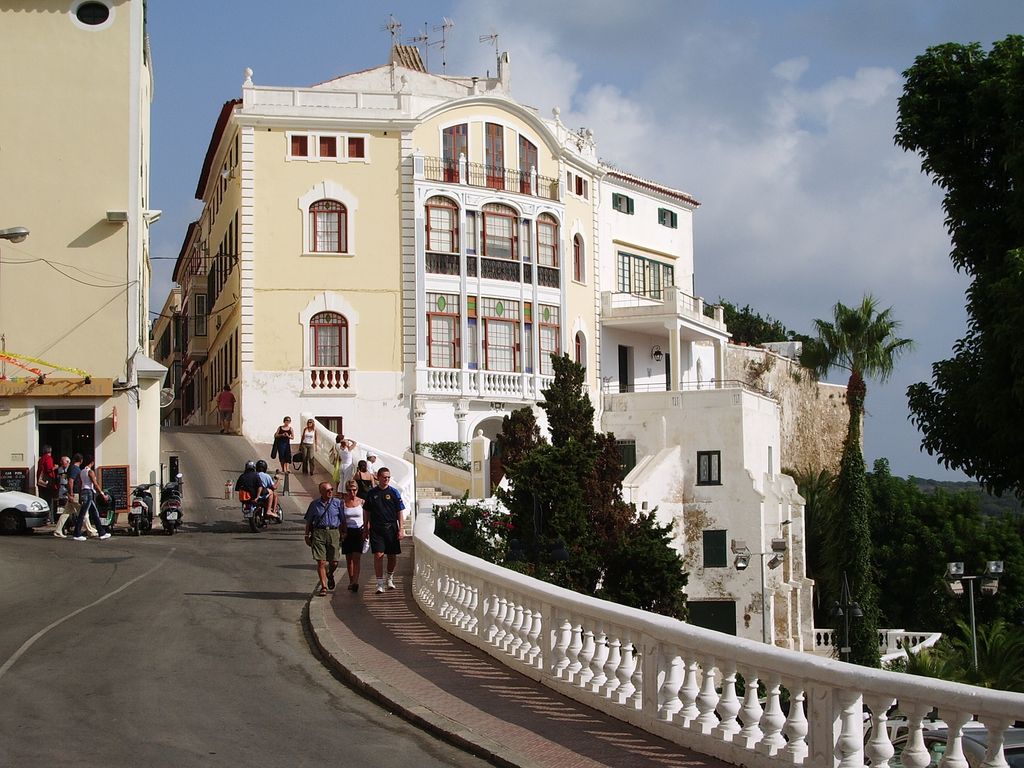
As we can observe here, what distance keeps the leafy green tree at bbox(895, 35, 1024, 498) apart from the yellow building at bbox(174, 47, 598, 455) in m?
27.8

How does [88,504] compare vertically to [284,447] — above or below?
below

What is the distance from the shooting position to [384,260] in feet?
155

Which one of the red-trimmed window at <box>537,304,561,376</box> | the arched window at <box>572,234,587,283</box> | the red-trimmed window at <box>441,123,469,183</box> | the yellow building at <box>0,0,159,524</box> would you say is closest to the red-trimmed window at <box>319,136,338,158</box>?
the red-trimmed window at <box>441,123,469,183</box>

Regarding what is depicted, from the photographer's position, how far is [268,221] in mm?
46594

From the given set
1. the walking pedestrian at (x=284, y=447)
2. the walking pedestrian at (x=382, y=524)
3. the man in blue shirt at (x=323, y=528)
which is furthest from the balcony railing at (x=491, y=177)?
the man in blue shirt at (x=323, y=528)

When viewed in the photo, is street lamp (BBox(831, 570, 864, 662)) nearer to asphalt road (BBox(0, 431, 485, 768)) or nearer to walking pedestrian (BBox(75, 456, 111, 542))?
asphalt road (BBox(0, 431, 485, 768))

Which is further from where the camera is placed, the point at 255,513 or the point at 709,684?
the point at 255,513

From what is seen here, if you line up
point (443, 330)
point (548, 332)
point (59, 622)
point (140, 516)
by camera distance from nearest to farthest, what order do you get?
point (59, 622)
point (140, 516)
point (443, 330)
point (548, 332)

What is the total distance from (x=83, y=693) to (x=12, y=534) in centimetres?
1824

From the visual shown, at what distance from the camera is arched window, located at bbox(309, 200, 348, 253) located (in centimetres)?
4697

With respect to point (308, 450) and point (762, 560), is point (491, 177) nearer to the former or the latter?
point (308, 450)

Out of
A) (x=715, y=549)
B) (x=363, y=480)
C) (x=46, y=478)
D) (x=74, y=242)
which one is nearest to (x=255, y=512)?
(x=46, y=478)

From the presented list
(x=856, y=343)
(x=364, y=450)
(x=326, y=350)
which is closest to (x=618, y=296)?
(x=856, y=343)

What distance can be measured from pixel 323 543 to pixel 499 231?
31.7 m
